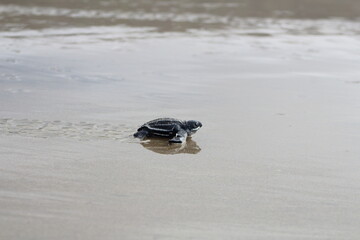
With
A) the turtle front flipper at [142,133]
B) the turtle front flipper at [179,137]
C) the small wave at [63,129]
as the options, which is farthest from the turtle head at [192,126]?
the small wave at [63,129]

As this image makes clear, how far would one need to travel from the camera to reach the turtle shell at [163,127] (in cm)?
507

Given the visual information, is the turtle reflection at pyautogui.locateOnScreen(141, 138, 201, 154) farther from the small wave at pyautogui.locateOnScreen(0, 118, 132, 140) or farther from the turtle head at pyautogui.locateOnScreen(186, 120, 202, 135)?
the small wave at pyautogui.locateOnScreen(0, 118, 132, 140)

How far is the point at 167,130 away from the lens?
511 centimetres

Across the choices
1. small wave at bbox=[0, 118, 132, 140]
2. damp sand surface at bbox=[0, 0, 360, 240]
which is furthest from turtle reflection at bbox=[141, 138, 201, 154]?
small wave at bbox=[0, 118, 132, 140]

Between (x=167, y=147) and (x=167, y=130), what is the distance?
18 cm

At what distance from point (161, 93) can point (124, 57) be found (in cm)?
227

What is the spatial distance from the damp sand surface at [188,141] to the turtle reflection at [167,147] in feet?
0.05

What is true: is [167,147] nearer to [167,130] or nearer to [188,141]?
[167,130]

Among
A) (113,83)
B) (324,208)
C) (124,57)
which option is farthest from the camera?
(124,57)

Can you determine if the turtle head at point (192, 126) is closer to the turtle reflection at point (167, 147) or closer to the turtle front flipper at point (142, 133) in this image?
the turtle reflection at point (167, 147)

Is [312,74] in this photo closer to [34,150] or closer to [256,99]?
[256,99]

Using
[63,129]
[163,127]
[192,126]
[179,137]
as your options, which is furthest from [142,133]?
[63,129]

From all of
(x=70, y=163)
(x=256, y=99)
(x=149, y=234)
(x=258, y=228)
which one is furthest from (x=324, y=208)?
(x=256, y=99)

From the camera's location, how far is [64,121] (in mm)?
5598
